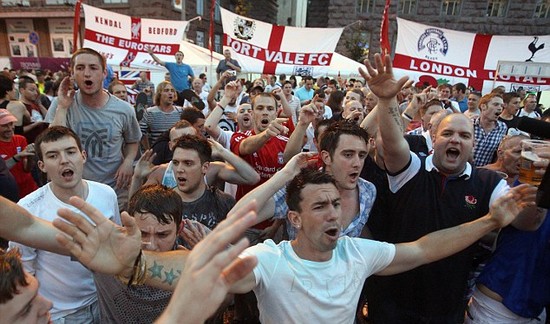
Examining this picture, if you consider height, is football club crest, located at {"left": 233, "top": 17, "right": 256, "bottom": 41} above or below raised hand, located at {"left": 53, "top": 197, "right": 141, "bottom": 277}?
above

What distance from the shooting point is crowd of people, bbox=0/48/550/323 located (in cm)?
142

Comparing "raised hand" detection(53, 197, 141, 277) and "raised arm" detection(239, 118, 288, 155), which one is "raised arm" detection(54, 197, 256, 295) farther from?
"raised arm" detection(239, 118, 288, 155)

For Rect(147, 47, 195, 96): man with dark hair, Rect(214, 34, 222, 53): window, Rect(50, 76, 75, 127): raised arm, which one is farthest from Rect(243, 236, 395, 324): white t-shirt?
Rect(214, 34, 222, 53): window

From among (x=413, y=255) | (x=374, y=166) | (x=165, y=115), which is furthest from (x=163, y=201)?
(x=165, y=115)

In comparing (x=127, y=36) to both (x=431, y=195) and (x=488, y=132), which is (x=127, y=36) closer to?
(x=488, y=132)

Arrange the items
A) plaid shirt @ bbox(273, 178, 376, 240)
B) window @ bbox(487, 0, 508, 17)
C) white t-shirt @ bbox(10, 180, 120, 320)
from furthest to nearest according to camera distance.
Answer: window @ bbox(487, 0, 508, 17) → plaid shirt @ bbox(273, 178, 376, 240) → white t-shirt @ bbox(10, 180, 120, 320)

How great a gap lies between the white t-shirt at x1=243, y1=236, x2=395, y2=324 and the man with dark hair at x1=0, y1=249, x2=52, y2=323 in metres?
0.85

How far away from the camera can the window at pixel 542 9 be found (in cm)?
2244

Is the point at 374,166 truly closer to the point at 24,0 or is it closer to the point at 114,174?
the point at 114,174

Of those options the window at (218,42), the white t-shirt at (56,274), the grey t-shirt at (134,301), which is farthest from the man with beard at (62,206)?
the window at (218,42)

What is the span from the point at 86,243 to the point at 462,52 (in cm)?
925

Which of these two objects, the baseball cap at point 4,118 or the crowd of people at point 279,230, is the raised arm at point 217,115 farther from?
the baseball cap at point 4,118

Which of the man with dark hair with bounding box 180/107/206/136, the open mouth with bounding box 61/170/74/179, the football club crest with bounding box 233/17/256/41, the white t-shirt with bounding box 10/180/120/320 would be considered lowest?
the white t-shirt with bounding box 10/180/120/320

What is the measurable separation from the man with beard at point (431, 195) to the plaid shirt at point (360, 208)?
0.17 m
